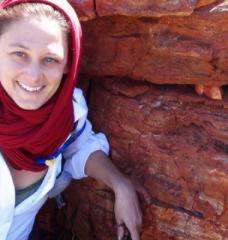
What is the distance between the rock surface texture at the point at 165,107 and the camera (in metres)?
2.45

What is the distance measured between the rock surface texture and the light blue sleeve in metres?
0.14

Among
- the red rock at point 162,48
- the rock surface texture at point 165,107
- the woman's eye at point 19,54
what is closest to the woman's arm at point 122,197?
the rock surface texture at point 165,107

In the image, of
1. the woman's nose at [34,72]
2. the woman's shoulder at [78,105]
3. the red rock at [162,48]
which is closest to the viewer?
the woman's nose at [34,72]

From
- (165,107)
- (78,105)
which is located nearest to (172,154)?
(165,107)

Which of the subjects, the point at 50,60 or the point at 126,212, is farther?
the point at 126,212

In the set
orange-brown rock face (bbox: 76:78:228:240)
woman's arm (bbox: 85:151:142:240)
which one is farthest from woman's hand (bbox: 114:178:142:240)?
orange-brown rock face (bbox: 76:78:228:240)

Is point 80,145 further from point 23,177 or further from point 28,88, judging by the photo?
point 28,88

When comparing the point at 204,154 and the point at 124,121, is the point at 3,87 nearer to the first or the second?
the point at 124,121

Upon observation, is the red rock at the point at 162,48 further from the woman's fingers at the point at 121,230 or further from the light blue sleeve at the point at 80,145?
the woman's fingers at the point at 121,230

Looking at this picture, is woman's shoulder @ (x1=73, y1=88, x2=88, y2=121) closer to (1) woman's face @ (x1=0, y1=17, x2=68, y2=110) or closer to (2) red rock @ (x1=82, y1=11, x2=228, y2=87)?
(2) red rock @ (x1=82, y1=11, x2=228, y2=87)

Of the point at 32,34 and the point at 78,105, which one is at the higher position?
the point at 32,34

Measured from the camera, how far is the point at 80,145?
265 cm

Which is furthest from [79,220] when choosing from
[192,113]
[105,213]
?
[192,113]

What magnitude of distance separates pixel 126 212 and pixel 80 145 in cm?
40
